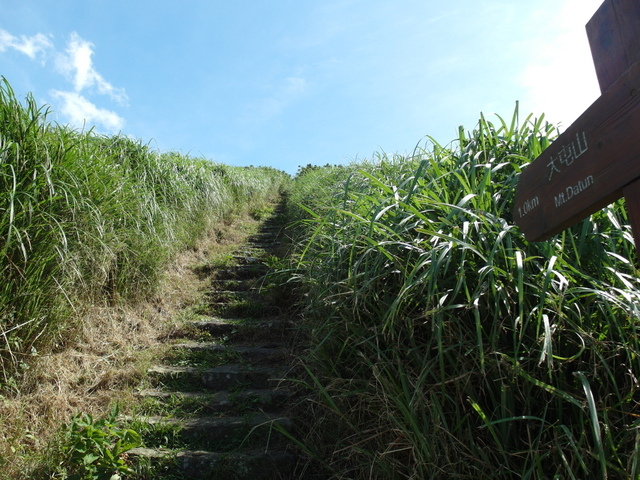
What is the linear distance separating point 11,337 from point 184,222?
318 centimetres

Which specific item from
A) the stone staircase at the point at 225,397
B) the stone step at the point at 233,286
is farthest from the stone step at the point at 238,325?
the stone step at the point at 233,286

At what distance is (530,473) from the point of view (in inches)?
64.4

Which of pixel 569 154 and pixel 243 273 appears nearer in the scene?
pixel 569 154

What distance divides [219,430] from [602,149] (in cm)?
295

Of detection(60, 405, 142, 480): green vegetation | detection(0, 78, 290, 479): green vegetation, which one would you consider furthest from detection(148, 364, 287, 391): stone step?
detection(60, 405, 142, 480): green vegetation

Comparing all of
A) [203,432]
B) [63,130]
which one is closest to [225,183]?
[63,130]

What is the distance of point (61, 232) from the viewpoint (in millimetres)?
3270

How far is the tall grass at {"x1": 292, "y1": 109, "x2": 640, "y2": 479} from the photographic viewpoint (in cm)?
175

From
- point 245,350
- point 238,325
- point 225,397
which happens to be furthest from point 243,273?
point 225,397

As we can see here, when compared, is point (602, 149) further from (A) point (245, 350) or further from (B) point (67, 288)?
(B) point (67, 288)

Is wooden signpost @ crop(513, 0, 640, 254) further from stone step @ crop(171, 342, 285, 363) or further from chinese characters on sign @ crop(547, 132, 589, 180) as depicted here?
stone step @ crop(171, 342, 285, 363)

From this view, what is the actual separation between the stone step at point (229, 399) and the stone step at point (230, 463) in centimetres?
48

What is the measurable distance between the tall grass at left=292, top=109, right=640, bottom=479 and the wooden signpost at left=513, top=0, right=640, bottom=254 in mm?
524

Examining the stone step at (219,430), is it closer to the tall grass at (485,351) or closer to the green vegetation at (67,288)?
the green vegetation at (67,288)
